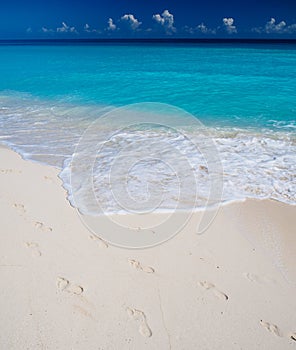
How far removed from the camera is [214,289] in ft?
9.01

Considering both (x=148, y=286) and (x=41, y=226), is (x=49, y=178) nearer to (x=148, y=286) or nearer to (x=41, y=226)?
(x=41, y=226)

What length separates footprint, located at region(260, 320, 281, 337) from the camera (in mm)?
2374

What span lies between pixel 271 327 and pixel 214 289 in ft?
1.80

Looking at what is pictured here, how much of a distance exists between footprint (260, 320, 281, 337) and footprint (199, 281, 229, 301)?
0.35 meters

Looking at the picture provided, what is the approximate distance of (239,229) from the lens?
368 centimetres

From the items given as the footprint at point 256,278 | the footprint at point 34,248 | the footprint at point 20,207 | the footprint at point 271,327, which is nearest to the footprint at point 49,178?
the footprint at point 20,207

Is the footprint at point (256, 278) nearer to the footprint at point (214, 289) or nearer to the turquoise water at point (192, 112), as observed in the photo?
the footprint at point (214, 289)

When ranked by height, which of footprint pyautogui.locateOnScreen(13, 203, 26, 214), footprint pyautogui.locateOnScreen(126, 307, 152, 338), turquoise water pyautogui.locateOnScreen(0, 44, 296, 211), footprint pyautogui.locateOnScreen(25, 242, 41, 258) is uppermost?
turquoise water pyautogui.locateOnScreen(0, 44, 296, 211)

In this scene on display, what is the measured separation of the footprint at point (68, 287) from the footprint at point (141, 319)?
50 centimetres

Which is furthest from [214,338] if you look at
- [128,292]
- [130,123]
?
[130,123]

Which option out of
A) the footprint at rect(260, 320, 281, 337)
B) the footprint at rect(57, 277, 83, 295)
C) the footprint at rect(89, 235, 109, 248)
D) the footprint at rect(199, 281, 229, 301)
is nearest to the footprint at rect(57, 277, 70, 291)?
the footprint at rect(57, 277, 83, 295)

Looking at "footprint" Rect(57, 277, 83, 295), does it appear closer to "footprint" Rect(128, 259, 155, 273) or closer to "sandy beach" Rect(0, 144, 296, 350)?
"sandy beach" Rect(0, 144, 296, 350)

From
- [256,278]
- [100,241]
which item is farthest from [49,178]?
[256,278]

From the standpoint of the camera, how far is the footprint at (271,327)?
7.79 feet
